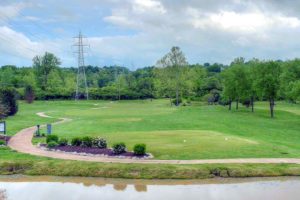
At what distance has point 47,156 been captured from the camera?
94.7ft

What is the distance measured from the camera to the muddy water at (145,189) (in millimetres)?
21203

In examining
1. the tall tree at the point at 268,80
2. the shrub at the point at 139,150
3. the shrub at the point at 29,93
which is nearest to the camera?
the shrub at the point at 139,150

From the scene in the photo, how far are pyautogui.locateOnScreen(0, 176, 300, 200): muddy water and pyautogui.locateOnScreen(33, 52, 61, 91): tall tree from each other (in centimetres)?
12065

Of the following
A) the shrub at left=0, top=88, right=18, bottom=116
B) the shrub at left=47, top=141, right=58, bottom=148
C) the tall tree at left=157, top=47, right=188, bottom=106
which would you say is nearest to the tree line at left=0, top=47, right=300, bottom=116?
the tall tree at left=157, top=47, right=188, bottom=106

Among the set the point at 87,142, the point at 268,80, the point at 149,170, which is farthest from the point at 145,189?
the point at 268,80

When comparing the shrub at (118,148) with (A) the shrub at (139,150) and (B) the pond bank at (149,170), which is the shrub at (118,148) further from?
(B) the pond bank at (149,170)

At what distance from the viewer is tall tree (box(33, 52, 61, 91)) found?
14290 cm

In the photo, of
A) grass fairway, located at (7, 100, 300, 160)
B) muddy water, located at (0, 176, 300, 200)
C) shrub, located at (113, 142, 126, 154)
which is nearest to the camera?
muddy water, located at (0, 176, 300, 200)

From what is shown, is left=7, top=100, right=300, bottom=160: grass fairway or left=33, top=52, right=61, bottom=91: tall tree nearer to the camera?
left=7, top=100, right=300, bottom=160: grass fairway

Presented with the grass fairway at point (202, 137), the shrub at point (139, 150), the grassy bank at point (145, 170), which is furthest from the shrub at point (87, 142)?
the grassy bank at point (145, 170)

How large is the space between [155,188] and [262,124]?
35.1 metres

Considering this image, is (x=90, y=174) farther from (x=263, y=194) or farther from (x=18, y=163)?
(x=263, y=194)

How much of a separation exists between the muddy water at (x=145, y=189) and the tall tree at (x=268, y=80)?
46018mm

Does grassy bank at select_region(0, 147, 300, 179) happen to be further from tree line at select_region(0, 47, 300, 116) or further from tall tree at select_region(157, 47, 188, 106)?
tall tree at select_region(157, 47, 188, 106)
